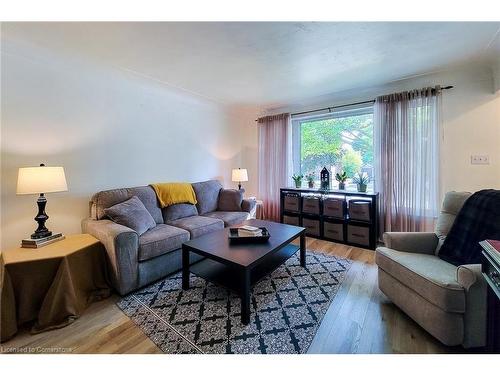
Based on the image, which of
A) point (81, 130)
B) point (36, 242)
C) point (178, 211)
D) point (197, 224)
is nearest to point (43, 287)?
point (36, 242)

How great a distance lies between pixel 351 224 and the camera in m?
3.12

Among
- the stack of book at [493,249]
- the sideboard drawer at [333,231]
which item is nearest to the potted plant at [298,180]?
the sideboard drawer at [333,231]

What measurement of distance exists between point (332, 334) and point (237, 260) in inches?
32.2

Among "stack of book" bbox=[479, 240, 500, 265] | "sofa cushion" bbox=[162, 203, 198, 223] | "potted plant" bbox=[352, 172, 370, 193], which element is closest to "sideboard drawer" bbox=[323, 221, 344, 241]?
"potted plant" bbox=[352, 172, 370, 193]

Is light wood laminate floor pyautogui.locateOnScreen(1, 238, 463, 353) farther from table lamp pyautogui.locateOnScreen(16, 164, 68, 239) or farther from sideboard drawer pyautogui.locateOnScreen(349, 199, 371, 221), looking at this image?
sideboard drawer pyautogui.locateOnScreen(349, 199, 371, 221)

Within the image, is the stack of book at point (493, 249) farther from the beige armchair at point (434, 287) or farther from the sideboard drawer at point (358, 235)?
the sideboard drawer at point (358, 235)

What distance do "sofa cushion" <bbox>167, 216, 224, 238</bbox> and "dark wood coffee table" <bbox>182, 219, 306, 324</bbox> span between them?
370 millimetres

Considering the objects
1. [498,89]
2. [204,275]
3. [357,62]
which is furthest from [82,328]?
[498,89]

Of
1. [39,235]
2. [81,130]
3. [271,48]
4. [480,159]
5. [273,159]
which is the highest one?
[271,48]

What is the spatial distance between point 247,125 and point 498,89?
3624mm

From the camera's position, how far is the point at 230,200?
354cm

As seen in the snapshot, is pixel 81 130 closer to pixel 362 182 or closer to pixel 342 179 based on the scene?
pixel 342 179

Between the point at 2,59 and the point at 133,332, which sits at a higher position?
the point at 2,59

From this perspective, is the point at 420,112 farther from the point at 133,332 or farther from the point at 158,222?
the point at 133,332
